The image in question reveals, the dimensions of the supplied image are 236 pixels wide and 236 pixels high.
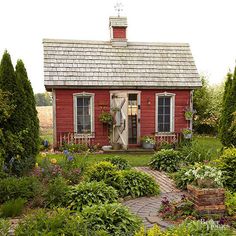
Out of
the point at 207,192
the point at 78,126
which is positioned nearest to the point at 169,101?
the point at 78,126

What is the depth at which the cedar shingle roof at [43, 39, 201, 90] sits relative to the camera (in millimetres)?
14008

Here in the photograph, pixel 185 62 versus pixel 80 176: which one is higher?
pixel 185 62

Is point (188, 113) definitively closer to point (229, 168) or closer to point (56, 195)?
point (229, 168)

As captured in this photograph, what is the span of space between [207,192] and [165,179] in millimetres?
3244

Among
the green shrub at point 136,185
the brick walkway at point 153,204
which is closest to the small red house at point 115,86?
the brick walkway at point 153,204

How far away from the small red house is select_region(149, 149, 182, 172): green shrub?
3523 millimetres

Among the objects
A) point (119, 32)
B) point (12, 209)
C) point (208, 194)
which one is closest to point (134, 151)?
point (119, 32)

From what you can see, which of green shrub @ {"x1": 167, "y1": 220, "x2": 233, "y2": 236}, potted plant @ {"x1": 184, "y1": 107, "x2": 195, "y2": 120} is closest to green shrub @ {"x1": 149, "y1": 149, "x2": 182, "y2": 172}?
potted plant @ {"x1": 184, "y1": 107, "x2": 195, "y2": 120}

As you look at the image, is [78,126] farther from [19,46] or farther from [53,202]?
[19,46]

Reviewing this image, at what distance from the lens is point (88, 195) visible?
584 centimetres

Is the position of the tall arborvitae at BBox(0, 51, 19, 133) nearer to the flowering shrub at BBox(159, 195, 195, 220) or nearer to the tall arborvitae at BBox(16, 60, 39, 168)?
the tall arborvitae at BBox(16, 60, 39, 168)

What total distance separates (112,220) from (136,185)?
247 cm

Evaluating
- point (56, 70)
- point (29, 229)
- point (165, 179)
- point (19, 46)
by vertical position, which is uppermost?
point (19, 46)

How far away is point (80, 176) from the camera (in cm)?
787
